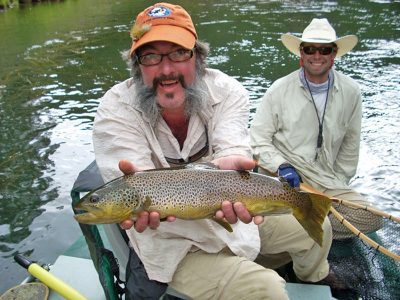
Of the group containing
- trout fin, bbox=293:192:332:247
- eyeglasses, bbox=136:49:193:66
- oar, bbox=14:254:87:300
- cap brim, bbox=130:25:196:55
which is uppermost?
cap brim, bbox=130:25:196:55

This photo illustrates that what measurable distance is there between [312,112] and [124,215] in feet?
10.4

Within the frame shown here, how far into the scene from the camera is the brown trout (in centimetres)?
270

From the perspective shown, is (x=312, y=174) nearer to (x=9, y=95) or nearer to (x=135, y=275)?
(x=135, y=275)

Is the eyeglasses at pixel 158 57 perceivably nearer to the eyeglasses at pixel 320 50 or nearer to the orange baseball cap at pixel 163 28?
the orange baseball cap at pixel 163 28

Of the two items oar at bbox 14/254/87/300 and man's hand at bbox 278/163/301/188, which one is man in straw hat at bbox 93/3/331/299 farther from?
man's hand at bbox 278/163/301/188

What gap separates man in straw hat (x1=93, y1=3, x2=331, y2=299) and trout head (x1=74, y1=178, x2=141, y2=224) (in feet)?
1.08

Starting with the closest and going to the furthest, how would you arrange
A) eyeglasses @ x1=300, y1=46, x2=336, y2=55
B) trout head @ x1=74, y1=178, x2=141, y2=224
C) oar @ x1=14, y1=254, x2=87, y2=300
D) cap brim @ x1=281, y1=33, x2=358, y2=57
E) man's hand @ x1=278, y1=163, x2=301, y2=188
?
1. trout head @ x1=74, y1=178, x2=141, y2=224
2. oar @ x1=14, y1=254, x2=87, y2=300
3. man's hand @ x1=278, y1=163, x2=301, y2=188
4. eyeglasses @ x1=300, y1=46, x2=336, y2=55
5. cap brim @ x1=281, y1=33, x2=358, y2=57

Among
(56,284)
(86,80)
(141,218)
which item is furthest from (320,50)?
(86,80)

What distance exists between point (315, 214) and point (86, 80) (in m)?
12.0

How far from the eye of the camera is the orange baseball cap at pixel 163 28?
3.09 meters

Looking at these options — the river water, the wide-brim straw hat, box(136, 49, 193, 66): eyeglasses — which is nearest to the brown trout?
box(136, 49, 193, 66): eyeglasses

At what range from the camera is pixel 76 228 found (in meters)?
6.57

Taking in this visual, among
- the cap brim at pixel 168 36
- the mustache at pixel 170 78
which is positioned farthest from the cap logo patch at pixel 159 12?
the mustache at pixel 170 78

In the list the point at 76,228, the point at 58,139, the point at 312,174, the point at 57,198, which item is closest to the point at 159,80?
the point at 312,174
